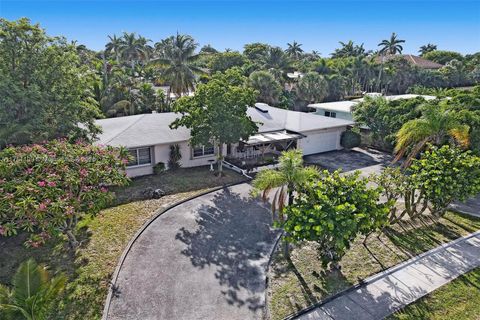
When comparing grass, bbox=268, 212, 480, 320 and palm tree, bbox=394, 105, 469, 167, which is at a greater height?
palm tree, bbox=394, 105, 469, 167

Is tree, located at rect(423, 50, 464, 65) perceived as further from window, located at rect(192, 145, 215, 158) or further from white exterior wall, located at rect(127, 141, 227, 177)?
white exterior wall, located at rect(127, 141, 227, 177)

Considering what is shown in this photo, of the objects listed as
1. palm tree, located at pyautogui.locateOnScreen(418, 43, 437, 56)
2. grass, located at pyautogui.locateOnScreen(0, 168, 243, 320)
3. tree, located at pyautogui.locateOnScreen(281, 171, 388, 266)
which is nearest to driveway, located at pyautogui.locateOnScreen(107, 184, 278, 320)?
grass, located at pyautogui.locateOnScreen(0, 168, 243, 320)

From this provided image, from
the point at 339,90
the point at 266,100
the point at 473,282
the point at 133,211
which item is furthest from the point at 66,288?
the point at 339,90

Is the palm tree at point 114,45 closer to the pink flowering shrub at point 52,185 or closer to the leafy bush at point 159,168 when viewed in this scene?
the leafy bush at point 159,168

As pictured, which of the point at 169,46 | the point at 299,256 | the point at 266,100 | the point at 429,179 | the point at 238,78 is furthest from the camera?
the point at 266,100

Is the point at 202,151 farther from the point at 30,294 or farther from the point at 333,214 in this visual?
the point at 30,294

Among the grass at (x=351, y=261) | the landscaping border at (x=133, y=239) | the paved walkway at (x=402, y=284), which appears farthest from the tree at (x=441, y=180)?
the landscaping border at (x=133, y=239)

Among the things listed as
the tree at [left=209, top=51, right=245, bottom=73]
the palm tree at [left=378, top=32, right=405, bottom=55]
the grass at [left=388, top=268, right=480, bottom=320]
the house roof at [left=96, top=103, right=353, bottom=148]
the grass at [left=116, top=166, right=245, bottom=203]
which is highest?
the palm tree at [left=378, top=32, right=405, bottom=55]

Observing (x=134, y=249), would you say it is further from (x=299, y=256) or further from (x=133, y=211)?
(x=299, y=256)
